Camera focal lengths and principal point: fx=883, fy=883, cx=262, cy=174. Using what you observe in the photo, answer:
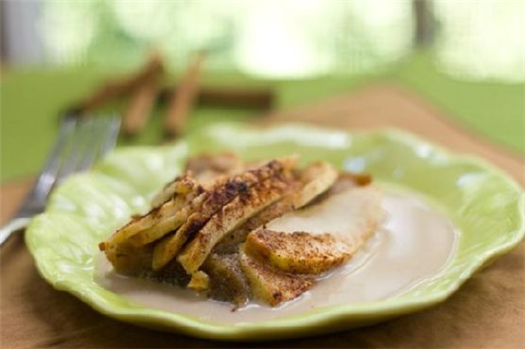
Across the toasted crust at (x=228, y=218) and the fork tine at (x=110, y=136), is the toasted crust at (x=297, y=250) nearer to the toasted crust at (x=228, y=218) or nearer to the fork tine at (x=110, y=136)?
the toasted crust at (x=228, y=218)

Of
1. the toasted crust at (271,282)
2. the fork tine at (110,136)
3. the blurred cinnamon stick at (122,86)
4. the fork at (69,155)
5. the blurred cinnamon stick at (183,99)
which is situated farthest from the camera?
the blurred cinnamon stick at (122,86)

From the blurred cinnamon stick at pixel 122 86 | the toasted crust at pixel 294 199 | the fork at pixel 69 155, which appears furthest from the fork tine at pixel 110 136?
the toasted crust at pixel 294 199

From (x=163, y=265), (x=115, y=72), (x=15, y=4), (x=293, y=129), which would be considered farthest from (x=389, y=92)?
(x=15, y=4)

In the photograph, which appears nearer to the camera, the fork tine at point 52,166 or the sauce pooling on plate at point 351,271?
the sauce pooling on plate at point 351,271

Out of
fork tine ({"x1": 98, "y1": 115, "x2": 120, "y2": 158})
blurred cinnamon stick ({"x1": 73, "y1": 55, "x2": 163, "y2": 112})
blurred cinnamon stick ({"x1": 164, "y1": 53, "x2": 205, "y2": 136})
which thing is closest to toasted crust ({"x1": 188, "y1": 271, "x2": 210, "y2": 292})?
fork tine ({"x1": 98, "y1": 115, "x2": 120, "y2": 158})

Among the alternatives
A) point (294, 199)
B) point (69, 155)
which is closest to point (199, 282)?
point (294, 199)

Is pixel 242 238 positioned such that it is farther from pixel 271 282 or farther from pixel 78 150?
pixel 78 150

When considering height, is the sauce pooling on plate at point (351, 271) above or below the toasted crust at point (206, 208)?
below
